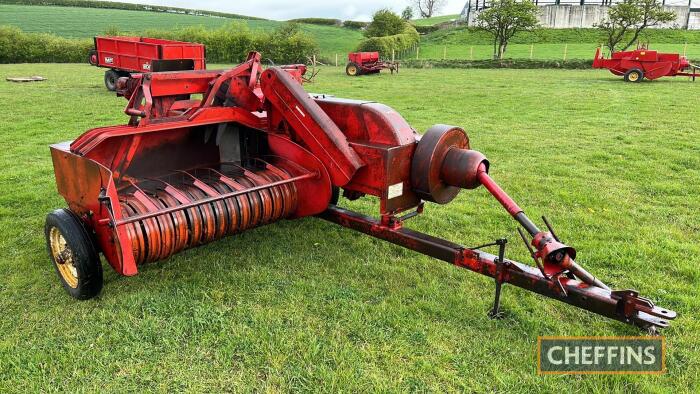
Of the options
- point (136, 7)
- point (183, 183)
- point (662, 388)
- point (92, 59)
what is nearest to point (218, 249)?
point (183, 183)

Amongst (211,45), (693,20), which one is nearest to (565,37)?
(693,20)

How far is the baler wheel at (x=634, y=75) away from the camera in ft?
60.8

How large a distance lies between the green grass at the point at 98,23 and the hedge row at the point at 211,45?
665 cm

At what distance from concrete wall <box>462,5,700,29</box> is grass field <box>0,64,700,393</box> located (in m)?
44.1

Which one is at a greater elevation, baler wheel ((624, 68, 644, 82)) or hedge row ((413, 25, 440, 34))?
hedge row ((413, 25, 440, 34))

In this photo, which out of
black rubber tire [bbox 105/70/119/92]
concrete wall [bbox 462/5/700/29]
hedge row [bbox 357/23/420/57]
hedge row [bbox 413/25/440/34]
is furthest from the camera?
hedge row [bbox 413/25/440/34]

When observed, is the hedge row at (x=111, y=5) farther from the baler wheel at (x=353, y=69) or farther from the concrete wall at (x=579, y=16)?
the baler wheel at (x=353, y=69)

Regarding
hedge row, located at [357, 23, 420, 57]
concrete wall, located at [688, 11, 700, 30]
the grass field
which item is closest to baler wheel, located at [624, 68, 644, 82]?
the grass field

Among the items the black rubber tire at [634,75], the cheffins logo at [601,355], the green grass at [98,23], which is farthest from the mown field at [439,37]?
the cheffins logo at [601,355]

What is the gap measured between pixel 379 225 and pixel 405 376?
132 cm

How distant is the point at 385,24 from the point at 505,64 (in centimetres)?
1275

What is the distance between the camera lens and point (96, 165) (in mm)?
3357

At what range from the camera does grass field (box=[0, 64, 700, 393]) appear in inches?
114

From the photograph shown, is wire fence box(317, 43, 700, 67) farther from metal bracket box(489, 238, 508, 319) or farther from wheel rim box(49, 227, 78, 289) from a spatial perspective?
metal bracket box(489, 238, 508, 319)
